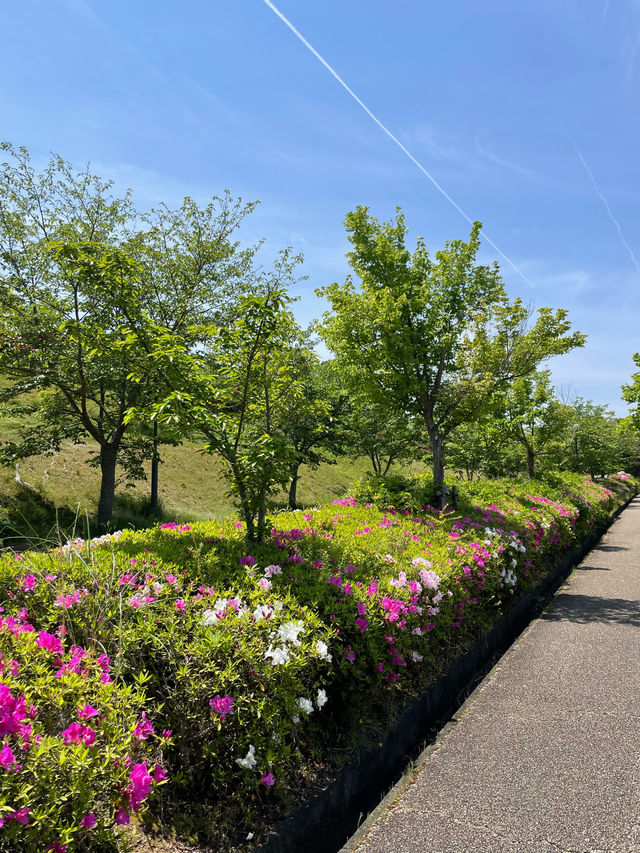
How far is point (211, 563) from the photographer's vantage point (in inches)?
158

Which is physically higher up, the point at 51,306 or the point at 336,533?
the point at 51,306

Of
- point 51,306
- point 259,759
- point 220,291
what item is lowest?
point 259,759

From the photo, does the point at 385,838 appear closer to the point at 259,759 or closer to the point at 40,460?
the point at 259,759

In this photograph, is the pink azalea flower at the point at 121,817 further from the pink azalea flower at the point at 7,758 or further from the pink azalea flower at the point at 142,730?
the pink azalea flower at the point at 7,758

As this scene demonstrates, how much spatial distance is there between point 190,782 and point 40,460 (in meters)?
16.7

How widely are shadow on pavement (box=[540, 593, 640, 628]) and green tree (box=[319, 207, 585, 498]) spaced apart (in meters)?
2.86

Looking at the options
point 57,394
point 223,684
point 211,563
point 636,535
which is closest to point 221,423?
point 211,563

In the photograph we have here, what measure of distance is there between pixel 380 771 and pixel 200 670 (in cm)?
154

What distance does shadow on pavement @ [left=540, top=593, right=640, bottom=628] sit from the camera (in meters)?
6.23

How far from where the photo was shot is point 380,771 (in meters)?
3.14

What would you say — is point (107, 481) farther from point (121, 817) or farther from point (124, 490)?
point (121, 817)

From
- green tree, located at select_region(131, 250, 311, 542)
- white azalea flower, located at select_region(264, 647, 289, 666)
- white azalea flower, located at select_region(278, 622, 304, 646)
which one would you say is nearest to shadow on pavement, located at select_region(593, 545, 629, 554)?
green tree, located at select_region(131, 250, 311, 542)

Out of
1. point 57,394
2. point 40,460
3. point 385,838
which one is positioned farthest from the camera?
point 40,460

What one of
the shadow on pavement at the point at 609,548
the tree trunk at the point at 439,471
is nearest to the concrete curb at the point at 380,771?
the tree trunk at the point at 439,471
